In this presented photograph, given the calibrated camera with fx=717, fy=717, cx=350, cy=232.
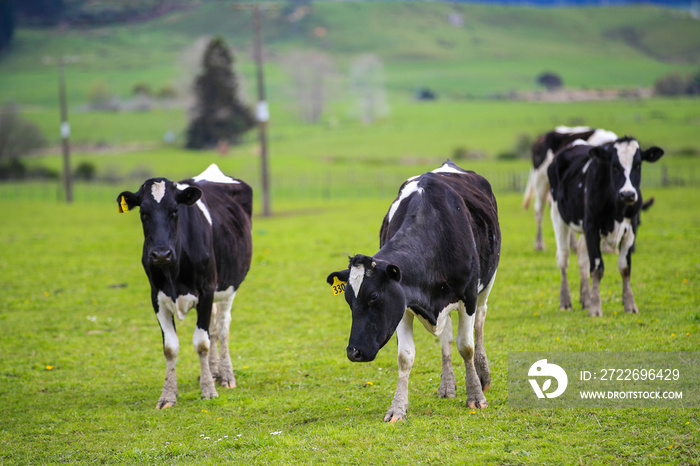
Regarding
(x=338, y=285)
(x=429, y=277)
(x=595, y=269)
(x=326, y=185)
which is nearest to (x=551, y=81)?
(x=326, y=185)

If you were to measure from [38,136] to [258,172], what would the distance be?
37.9 meters

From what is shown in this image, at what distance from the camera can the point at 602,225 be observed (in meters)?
11.8

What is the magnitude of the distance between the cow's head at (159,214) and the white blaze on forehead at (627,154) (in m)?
6.75

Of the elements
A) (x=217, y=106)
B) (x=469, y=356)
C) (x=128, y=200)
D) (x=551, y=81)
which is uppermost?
(x=551, y=81)

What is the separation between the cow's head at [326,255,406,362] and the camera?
6512 mm

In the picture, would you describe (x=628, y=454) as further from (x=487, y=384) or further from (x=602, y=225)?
(x=602, y=225)

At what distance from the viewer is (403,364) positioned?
7.41m

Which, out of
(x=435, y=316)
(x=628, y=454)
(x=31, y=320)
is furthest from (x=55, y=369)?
(x=628, y=454)

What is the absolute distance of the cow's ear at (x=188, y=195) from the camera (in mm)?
8555

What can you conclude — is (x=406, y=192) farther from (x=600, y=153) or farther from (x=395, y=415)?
(x=600, y=153)

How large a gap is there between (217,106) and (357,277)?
76.3m

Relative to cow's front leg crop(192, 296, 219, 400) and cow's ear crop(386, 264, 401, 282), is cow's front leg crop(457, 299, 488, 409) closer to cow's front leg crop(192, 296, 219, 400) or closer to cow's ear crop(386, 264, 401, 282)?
cow's ear crop(386, 264, 401, 282)

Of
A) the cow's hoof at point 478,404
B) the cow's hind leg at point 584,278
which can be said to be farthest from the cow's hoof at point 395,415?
the cow's hind leg at point 584,278

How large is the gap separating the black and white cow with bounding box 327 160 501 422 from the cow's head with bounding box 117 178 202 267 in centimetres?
229
